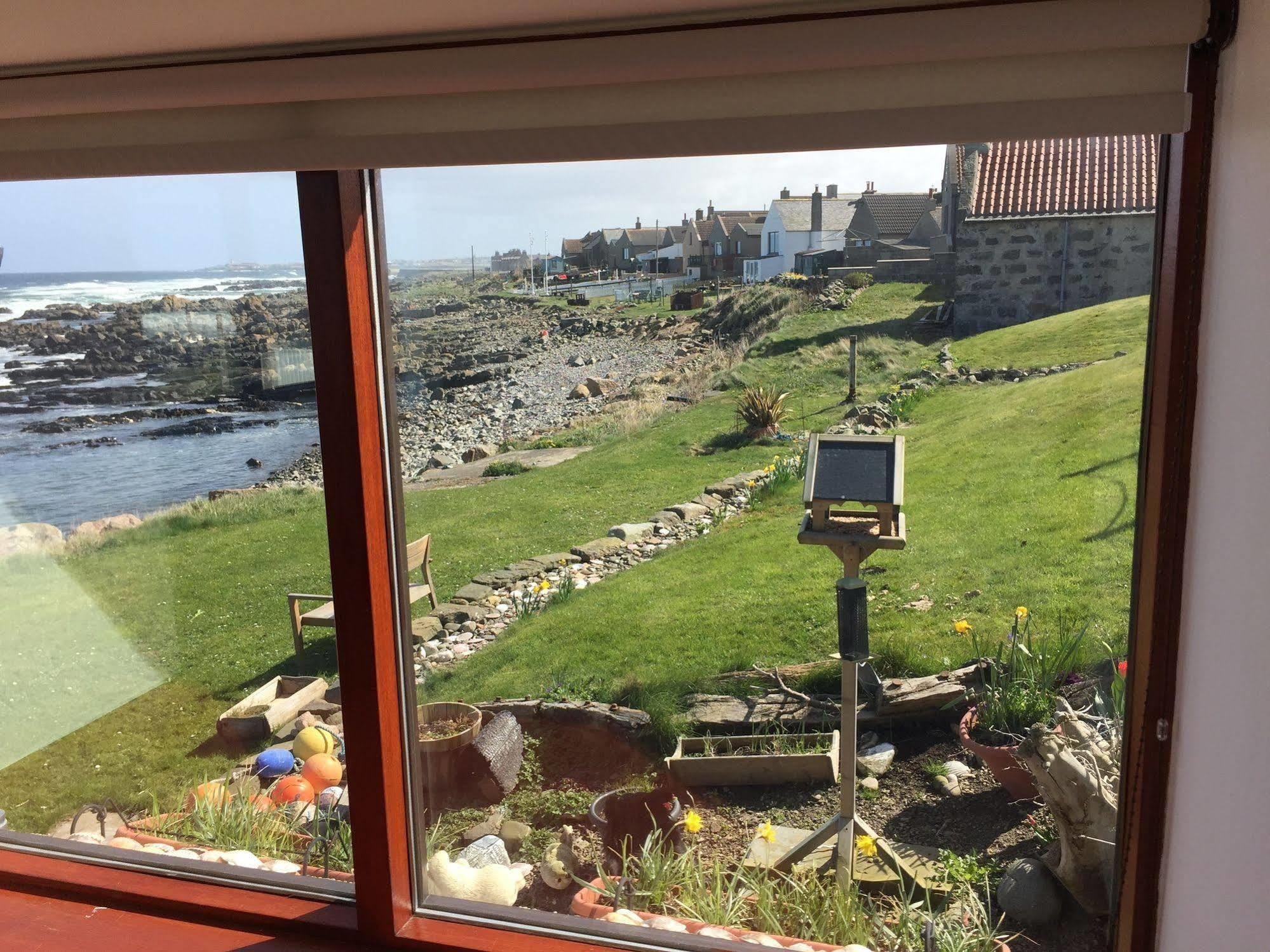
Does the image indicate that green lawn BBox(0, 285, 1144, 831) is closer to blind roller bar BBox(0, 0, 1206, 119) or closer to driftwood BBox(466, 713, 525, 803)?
driftwood BBox(466, 713, 525, 803)

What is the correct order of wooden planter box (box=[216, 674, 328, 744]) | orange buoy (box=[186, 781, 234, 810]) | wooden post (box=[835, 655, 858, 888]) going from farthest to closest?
1. orange buoy (box=[186, 781, 234, 810])
2. wooden planter box (box=[216, 674, 328, 744])
3. wooden post (box=[835, 655, 858, 888])

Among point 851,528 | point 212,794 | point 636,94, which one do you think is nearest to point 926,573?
point 851,528

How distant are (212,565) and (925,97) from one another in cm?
161

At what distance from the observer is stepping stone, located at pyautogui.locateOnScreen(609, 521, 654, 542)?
1.79 metres

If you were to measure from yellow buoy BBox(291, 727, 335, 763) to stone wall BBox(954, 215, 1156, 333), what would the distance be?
4.75ft

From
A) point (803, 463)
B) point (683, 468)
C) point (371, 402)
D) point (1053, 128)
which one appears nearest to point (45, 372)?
point (371, 402)

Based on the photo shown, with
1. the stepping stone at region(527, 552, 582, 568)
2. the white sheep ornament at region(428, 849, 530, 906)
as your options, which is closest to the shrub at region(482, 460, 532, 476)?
the stepping stone at region(527, 552, 582, 568)

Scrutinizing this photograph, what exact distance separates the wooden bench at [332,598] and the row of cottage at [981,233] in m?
0.67

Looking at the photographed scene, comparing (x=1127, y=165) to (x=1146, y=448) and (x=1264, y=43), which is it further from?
(x=1146, y=448)

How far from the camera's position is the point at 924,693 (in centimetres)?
169

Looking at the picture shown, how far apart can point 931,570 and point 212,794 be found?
5.09 feet

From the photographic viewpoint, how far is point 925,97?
1.29 m

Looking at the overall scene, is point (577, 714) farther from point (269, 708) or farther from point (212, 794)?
point (212, 794)

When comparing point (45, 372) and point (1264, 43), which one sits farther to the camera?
point (45, 372)
